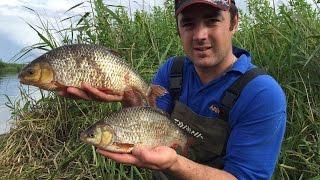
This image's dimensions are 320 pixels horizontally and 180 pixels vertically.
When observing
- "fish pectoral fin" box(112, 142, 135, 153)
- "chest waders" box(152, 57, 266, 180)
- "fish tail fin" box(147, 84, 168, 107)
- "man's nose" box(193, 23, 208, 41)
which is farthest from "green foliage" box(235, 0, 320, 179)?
"fish pectoral fin" box(112, 142, 135, 153)

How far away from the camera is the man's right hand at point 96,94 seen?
259 centimetres

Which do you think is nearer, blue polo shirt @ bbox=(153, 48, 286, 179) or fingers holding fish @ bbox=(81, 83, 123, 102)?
blue polo shirt @ bbox=(153, 48, 286, 179)

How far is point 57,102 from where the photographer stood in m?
4.71

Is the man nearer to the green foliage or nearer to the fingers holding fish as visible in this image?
the fingers holding fish

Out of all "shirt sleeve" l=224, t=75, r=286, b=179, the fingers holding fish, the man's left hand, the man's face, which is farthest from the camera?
the fingers holding fish

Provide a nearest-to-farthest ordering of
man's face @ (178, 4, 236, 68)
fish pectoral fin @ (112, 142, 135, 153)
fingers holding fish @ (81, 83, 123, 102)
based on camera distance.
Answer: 1. fish pectoral fin @ (112, 142, 135, 153)
2. man's face @ (178, 4, 236, 68)
3. fingers holding fish @ (81, 83, 123, 102)

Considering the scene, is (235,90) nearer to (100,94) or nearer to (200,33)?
(200,33)

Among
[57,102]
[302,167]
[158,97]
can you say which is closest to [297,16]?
[302,167]

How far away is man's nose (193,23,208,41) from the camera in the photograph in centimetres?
247

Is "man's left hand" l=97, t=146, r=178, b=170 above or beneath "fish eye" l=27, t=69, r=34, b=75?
beneath

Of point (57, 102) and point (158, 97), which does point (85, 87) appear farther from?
point (57, 102)

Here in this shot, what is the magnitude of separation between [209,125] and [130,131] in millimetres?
481

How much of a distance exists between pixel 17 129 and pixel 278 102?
3.15m

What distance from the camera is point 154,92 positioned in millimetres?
2791
